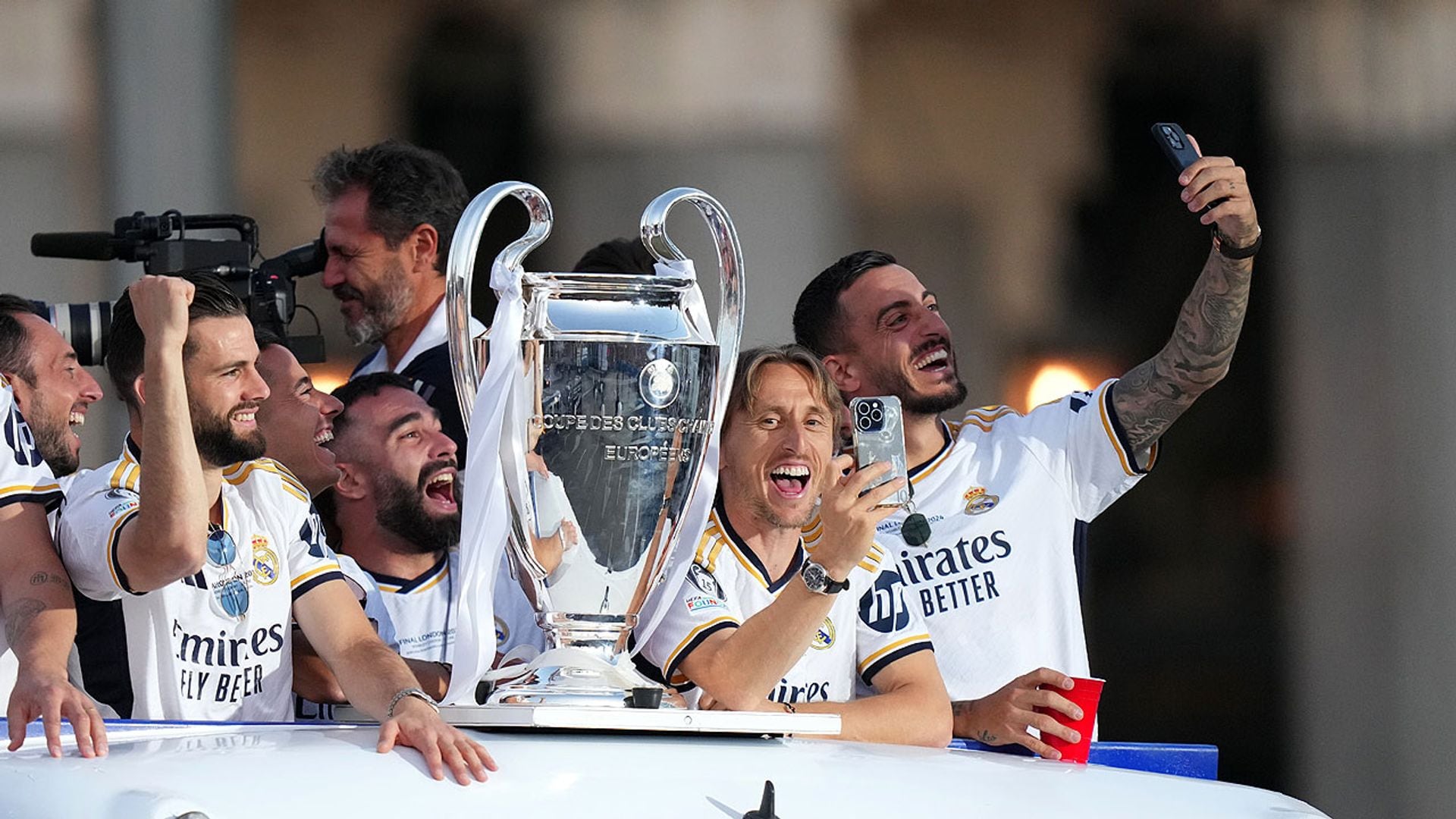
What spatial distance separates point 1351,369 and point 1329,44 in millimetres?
Result: 893

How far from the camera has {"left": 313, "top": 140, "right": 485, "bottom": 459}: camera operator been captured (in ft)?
12.3

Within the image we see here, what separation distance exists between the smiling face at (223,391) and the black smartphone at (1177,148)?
1344 millimetres

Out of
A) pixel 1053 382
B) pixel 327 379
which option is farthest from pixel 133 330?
pixel 1053 382

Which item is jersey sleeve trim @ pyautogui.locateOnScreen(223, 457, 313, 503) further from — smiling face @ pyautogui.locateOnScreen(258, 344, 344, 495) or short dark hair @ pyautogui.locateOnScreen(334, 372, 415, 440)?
short dark hair @ pyautogui.locateOnScreen(334, 372, 415, 440)

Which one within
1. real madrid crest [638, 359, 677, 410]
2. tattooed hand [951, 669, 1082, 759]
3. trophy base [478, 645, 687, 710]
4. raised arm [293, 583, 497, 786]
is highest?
real madrid crest [638, 359, 677, 410]

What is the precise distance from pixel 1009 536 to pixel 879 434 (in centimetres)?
93

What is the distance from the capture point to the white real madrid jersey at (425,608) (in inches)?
122

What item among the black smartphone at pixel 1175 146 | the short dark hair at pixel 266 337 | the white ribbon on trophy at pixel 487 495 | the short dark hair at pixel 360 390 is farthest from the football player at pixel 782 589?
the short dark hair at pixel 266 337

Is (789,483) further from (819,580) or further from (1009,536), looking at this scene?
(1009,536)

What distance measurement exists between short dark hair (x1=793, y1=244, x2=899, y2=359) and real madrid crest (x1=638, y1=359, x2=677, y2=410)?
4.79 feet

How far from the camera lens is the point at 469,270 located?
1.93m

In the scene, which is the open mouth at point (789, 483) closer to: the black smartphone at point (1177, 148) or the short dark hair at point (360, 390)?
the black smartphone at point (1177, 148)

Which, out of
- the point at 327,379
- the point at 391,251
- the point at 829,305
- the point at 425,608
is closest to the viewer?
the point at 425,608

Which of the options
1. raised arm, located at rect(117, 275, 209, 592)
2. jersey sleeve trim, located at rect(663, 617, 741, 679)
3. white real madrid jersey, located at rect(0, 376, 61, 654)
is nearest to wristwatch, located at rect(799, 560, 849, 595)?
jersey sleeve trim, located at rect(663, 617, 741, 679)
